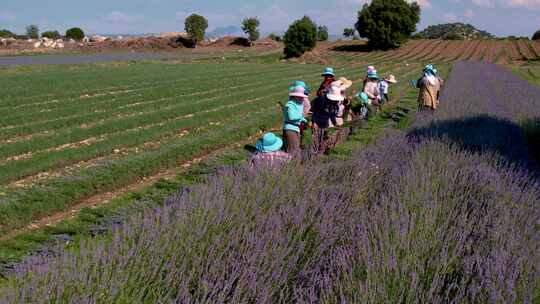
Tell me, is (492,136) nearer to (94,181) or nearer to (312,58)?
(94,181)

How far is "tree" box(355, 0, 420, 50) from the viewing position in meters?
64.9

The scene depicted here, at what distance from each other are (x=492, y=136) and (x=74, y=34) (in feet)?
352

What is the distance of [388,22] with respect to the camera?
214ft

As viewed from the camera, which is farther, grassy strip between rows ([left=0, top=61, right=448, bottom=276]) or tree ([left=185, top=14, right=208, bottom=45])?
tree ([left=185, top=14, right=208, bottom=45])

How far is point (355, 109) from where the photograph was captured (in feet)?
37.7

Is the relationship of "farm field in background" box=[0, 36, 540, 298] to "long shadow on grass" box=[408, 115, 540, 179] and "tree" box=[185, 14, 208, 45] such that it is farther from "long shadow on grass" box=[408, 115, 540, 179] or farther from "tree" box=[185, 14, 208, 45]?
"tree" box=[185, 14, 208, 45]

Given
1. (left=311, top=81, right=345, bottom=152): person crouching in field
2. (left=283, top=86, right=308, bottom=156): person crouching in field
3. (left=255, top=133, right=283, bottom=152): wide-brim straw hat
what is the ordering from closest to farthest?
1. (left=255, top=133, right=283, bottom=152): wide-brim straw hat
2. (left=283, top=86, right=308, bottom=156): person crouching in field
3. (left=311, top=81, right=345, bottom=152): person crouching in field

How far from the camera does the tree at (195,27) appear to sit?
8031 cm

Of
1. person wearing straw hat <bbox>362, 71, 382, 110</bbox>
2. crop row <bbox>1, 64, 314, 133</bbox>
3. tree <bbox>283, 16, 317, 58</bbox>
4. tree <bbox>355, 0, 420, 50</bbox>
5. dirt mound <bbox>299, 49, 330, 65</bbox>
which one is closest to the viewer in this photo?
person wearing straw hat <bbox>362, 71, 382, 110</bbox>

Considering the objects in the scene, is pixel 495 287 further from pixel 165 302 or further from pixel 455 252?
pixel 165 302

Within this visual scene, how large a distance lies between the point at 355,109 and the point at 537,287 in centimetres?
927

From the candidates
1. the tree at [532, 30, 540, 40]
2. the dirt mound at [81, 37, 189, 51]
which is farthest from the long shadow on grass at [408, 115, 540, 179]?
the tree at [532, 30, 540, 40]

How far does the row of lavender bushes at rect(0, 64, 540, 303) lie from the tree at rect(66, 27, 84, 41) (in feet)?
350

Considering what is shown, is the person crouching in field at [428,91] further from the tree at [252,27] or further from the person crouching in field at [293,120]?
the tree at [252,27]
